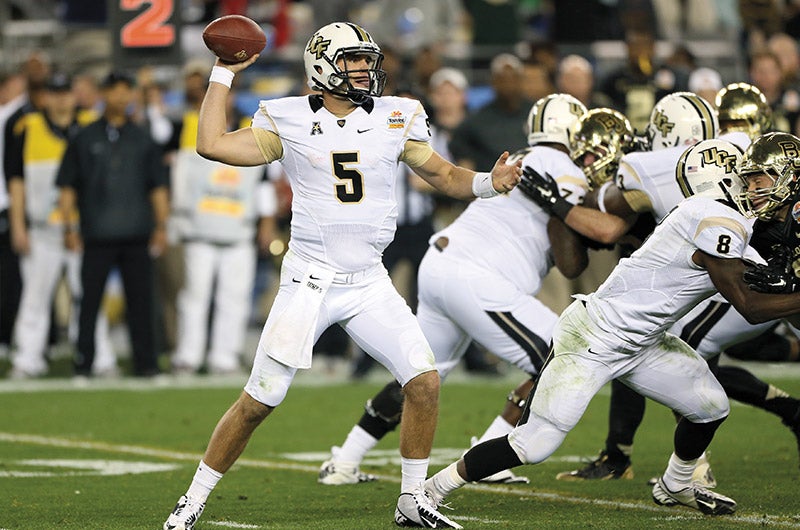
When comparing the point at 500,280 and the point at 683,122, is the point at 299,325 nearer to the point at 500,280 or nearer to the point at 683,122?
the point at 500,280

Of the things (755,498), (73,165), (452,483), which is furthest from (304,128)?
(73,165)

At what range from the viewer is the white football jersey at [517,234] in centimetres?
699

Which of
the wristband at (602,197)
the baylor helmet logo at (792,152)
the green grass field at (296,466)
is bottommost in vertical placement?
the green grass field at (296,466)

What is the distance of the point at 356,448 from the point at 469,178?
170 centimetres

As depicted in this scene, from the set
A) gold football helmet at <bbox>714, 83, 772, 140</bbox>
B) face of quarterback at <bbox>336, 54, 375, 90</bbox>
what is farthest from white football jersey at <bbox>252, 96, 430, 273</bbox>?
gold football helmet at <bbox>714, 83, 772, 140</bbox>

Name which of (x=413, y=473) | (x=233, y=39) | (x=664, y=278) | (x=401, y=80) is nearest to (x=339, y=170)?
(x=233, y=39)

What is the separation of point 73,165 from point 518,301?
5795mm

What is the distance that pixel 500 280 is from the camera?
6953 millimetres

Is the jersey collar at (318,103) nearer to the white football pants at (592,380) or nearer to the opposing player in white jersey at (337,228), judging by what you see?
the opposing player in white jersey at (337,228)

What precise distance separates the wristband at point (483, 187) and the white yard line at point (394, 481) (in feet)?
4.63

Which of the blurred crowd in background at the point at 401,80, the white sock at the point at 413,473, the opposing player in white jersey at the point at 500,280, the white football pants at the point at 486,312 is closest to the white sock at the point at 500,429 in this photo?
the opposing player in white jersey at the point at 500,280

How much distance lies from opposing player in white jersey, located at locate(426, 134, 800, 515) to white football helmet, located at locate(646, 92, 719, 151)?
0.85 meters

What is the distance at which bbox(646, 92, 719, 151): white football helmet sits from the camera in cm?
697

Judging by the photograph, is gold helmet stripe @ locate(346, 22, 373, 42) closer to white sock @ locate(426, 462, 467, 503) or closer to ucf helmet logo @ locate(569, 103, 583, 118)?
ucf helmet logo @ locate(569, 103, 583, 118)
